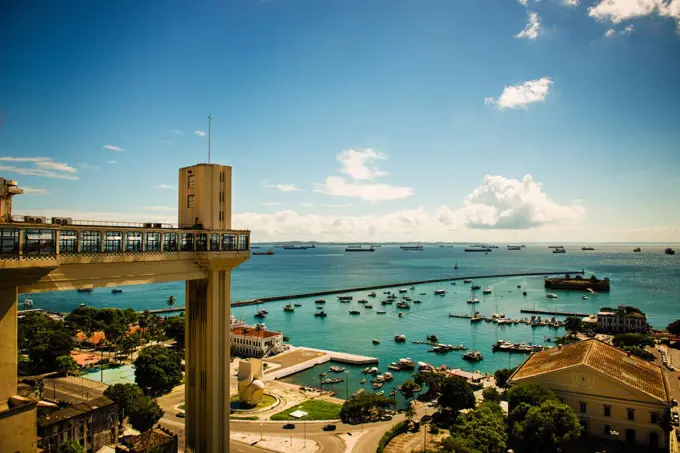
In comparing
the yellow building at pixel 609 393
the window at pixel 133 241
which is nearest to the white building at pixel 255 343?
the yellow building at pixel 609 393

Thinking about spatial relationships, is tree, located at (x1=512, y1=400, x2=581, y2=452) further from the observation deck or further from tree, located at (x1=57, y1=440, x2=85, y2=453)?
tree, located at (x1=57, y1=440, x2=85, y2=453)

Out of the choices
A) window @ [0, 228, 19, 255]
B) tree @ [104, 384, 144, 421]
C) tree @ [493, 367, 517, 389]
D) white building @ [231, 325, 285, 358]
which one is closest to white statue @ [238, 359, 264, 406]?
tree @ [104, 384, 144, 421]

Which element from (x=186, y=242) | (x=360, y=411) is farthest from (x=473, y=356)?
(x=186, y=242)

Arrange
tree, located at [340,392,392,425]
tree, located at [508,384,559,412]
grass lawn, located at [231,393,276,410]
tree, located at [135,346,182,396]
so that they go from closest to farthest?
1. tree, located at [508,384,559,412]
2. tree, located at [340,392,392,425]
3. grass lawn, located at [231,393,276,410]
4. tree, located at [135,346,182,396]

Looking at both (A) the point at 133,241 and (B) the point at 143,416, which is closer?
(A) the point at 133,241

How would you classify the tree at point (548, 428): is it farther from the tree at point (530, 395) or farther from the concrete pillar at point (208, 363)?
the concrete pillar at point (208, 363)

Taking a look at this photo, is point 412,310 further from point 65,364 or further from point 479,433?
point 479,433
